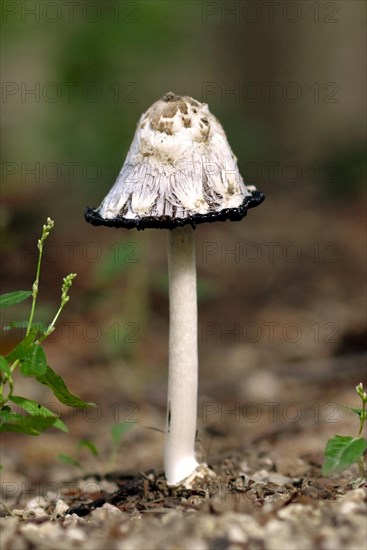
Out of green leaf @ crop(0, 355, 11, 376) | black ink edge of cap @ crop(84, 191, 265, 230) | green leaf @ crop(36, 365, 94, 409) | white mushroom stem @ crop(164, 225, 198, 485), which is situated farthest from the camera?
white mushroom stem @ crop(164, 225, 198, 485)

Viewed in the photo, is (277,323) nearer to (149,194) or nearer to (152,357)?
(152,357)

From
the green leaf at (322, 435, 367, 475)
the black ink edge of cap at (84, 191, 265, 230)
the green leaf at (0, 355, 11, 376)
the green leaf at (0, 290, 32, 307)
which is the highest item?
the black ink edge of cap at (84, 191, 265, 230)

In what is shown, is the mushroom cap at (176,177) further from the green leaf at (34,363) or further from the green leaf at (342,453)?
the green leaf at (342,453)

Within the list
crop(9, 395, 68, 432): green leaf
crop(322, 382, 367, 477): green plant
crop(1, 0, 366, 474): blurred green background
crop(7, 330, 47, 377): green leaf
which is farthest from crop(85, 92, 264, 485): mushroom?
crop(1, 0, 366, 474): blurred green background

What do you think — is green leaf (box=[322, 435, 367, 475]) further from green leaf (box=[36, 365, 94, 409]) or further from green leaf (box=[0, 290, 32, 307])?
green leaf (box=[0, 290, 32, 307])

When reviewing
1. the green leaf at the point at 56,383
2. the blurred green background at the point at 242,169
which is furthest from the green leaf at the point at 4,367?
the blurred green background at the point at 242,169

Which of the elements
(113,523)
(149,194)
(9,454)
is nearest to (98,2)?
(9,454)

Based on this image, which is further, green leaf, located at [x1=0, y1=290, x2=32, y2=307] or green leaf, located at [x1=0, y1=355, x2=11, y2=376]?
green leaf, located at [x1=0, y1=290, x2=32, y2=307]
